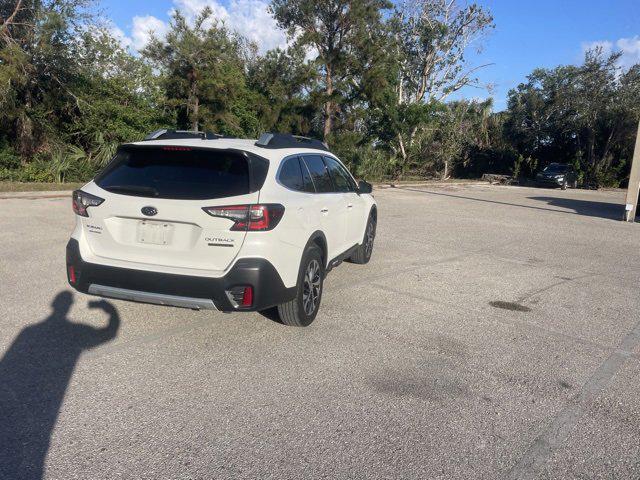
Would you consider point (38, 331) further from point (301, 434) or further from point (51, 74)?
point (51, 74)

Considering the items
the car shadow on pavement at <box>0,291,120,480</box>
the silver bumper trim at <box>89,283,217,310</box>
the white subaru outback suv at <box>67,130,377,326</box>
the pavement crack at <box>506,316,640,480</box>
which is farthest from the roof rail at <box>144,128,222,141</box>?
the pavement crack at <box>506,316,640,480</box>

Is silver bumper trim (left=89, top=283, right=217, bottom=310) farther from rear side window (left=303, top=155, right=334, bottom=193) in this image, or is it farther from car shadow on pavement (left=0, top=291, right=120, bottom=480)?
rear side window (left=303, top=155, right=334, bottom=193)

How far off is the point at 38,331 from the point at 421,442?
137 inches

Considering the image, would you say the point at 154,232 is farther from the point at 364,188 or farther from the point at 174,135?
the point at 364,188

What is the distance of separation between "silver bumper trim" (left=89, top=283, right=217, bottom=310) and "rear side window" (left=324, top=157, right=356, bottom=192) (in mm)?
2549

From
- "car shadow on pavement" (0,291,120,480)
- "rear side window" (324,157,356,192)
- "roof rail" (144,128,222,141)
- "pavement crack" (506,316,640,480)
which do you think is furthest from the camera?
"rear side window" (324,157,356,192)

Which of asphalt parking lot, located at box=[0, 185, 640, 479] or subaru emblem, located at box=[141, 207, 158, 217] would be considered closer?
asphalt parking lot, located at box=[0, 185, 640, 479]

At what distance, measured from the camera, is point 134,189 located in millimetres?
4355

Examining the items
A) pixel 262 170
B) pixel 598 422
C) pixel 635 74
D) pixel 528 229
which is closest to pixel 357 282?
pixel 262 170

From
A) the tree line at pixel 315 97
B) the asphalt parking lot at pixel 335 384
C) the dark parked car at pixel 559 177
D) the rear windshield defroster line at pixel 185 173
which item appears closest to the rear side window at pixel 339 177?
the asphalt parking lot at pixel 335 384

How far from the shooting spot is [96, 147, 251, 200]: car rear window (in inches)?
166

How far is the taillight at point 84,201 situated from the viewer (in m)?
4.45

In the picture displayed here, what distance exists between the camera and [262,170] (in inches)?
171

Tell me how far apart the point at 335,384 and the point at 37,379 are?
84.2 inches
